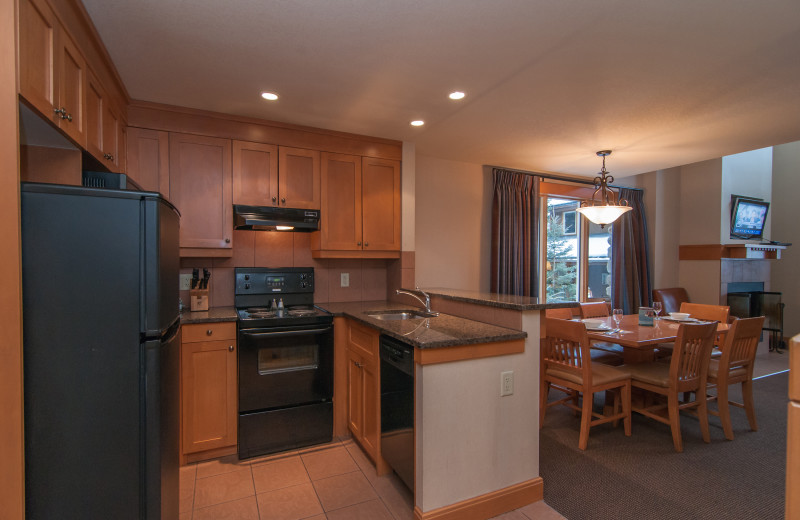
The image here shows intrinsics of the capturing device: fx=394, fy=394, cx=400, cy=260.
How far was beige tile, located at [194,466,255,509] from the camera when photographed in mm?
2197

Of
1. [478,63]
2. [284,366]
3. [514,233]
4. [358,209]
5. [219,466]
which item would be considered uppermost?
[478,63]

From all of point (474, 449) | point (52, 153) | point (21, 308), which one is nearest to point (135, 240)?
point (21, 308)

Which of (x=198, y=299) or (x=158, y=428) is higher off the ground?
(x=198, y=299)

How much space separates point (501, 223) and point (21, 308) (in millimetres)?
4096

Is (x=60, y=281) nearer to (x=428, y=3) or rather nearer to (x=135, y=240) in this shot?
(x=135, y=240)

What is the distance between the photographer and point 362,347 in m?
2.65

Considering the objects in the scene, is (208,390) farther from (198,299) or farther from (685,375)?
(685,375)

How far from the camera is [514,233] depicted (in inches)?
181

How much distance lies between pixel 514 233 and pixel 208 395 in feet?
11.5

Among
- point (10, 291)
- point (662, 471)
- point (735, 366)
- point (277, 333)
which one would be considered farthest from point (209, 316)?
point (735, 366)

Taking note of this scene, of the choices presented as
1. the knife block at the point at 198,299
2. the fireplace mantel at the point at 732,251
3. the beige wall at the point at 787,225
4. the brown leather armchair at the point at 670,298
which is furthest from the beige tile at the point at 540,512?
the beige wall at the point at 787,225

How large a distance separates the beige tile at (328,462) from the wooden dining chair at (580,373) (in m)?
1.55

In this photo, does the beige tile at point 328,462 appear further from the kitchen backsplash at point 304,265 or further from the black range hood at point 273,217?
the black range hood at point 273,217

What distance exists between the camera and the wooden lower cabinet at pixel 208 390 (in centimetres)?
253
